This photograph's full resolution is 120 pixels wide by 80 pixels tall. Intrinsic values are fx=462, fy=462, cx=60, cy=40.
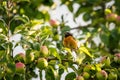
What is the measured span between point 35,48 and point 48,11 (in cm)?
118

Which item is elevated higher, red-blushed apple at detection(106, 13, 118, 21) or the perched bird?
red-blushed apple at detection(106, 13, 118, 21)

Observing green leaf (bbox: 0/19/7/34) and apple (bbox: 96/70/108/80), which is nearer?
apple (bbox: 96/70/108/80)

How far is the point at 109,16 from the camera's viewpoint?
8.42 ft

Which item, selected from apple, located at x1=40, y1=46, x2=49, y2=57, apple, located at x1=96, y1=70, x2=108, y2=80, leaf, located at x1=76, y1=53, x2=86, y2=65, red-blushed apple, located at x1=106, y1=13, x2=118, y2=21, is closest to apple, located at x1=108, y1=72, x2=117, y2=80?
apple, located at x1=96, y1=70, x2=108, y2=80

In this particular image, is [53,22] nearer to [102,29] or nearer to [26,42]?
[102,29]

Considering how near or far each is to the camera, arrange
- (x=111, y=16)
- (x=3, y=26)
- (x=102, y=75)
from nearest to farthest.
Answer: (x=102, y=75), (x=3, y=26), (x=111, y=16)

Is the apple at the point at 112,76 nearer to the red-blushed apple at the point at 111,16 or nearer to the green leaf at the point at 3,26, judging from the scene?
the green leaf at the point at 3,26

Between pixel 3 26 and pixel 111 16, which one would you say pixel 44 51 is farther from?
pixel 111 16

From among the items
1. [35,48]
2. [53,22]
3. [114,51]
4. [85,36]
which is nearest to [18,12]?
[53,22]

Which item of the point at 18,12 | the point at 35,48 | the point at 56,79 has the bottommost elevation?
the point at 56,79

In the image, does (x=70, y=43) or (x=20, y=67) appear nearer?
(x=20, y=67)

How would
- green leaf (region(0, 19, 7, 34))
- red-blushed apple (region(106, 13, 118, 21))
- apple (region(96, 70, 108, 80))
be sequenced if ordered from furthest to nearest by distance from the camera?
red-blushed apple (region(106, 13, 118, 21)) < green leaf (region(0, 19, 7, 34)) < apple (region(96, 70, 108, 80))

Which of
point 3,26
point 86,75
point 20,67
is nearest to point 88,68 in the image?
point 86,75

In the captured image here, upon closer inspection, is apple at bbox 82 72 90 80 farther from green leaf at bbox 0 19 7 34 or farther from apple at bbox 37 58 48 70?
green leaf at bbox 0 19 7 34
